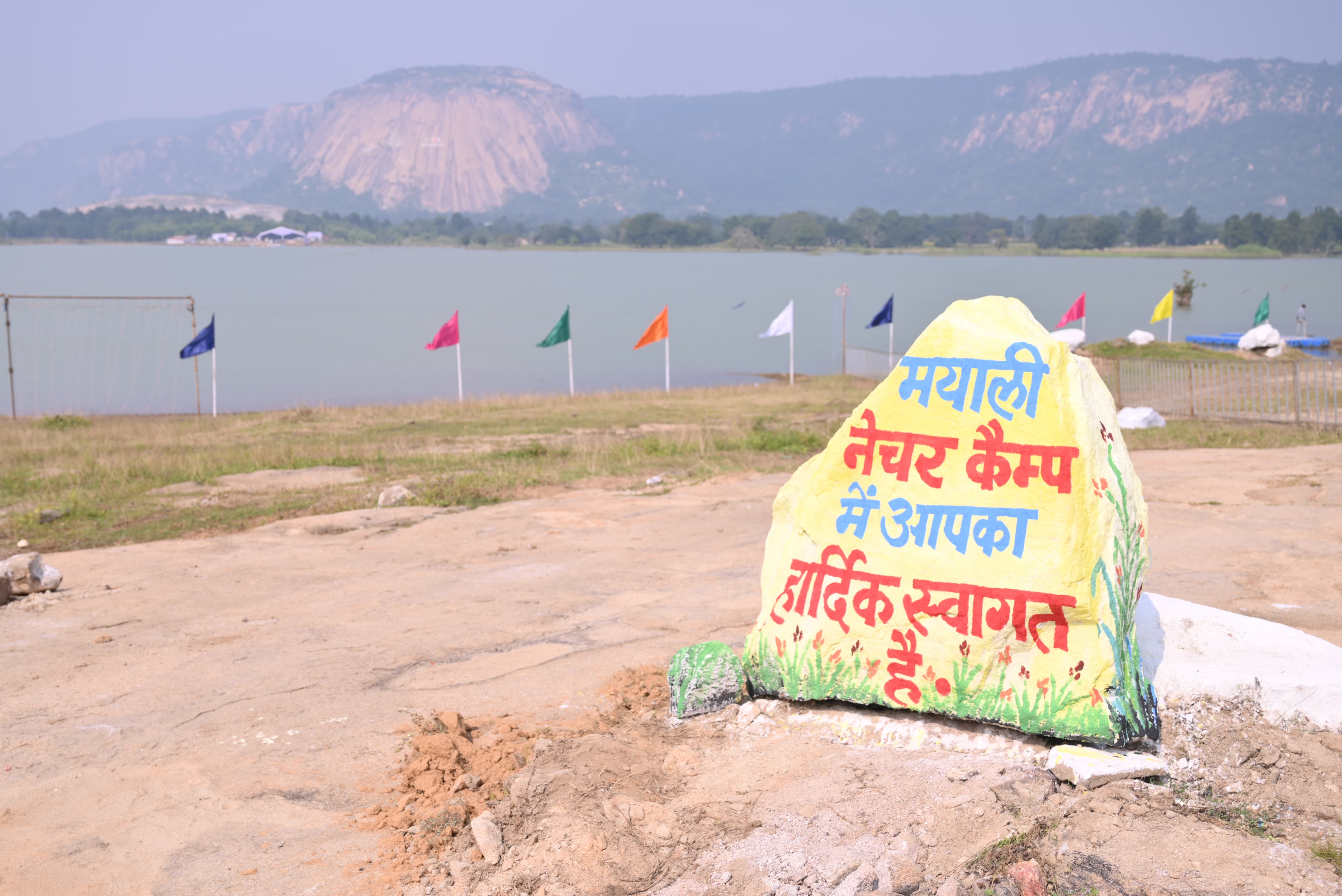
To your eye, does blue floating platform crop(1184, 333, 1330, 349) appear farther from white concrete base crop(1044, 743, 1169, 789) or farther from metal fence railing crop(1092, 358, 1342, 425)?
white concrete base crop(1044, 743, 1169, 789)

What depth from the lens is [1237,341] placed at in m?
40.2

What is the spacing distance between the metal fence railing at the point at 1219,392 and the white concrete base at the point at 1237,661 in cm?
1461

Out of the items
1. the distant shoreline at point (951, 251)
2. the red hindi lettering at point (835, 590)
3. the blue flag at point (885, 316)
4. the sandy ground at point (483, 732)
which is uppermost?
the distant shoreline at point (951, 251)

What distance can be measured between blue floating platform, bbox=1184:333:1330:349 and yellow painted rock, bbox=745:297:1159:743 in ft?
126

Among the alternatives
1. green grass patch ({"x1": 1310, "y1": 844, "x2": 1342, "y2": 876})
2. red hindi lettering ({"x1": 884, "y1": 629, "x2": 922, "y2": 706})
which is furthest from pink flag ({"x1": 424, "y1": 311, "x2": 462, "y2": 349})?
green grass patch ({"x1": 1310, "y1": 844, "x2": 1342, "y2": 876})

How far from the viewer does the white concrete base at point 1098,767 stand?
4.49 meters

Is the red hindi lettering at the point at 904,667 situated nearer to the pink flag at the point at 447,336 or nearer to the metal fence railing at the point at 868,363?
the pink flag at the point at 447,336

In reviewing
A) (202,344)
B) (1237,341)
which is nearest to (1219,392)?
(1237,341)

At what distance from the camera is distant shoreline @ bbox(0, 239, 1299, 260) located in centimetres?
15838

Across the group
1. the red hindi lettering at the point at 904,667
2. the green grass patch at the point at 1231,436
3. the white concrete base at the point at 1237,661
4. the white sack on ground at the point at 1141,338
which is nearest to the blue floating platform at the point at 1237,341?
the white sack on ground at the point at 1141,338

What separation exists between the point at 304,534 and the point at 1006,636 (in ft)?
29.0

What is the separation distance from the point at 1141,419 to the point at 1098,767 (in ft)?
52.7

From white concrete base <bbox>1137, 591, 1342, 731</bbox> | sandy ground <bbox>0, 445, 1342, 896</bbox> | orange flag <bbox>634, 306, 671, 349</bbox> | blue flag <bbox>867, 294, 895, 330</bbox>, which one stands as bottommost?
sandy ground <bbox>0, 445, 1342, 896</bbox>

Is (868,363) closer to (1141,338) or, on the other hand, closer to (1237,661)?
(1141,338)
